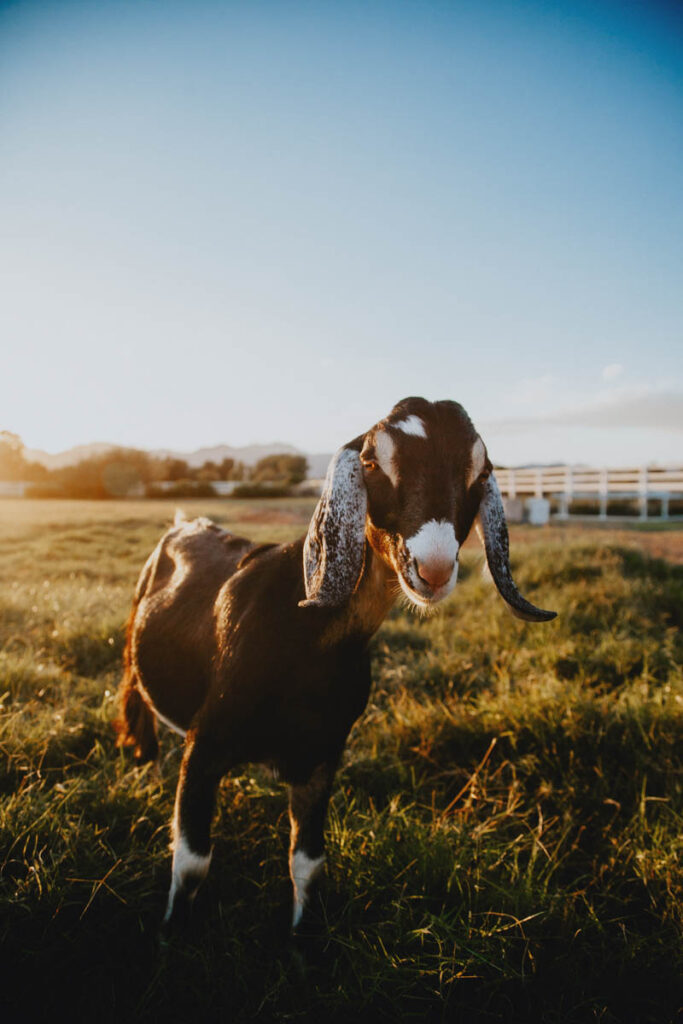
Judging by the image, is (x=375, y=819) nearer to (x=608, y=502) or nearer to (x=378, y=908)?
(x=378, y=908)

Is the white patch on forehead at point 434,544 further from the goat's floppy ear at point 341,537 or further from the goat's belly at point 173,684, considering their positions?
the goat's belly at point 173,684

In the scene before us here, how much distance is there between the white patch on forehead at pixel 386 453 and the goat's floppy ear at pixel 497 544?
1.58ft

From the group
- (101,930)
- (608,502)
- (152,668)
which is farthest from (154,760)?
(608,502)

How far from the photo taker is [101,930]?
256cm

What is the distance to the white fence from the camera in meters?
14.6

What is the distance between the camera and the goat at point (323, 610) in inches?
87.2

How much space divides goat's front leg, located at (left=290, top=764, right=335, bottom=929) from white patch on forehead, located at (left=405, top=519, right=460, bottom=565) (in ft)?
4.03

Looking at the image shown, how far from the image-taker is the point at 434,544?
204 cm

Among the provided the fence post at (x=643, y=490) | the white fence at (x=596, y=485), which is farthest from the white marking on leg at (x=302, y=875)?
the fence post at (x=643, y=490)

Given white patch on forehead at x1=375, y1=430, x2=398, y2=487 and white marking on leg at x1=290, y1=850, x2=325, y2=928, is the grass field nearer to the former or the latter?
white marking on leg at x1=290, y1=850, x2=325, y2=928

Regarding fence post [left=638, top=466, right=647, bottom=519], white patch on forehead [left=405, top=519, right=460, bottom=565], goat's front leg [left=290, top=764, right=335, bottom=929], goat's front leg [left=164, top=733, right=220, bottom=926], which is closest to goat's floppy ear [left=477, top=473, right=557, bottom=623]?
white patch on forehead [left=405, top=519, right=460, bottom=565]

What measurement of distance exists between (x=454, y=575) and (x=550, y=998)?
1.78 meters

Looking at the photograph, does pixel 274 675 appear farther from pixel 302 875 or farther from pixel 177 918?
pixel 177 918

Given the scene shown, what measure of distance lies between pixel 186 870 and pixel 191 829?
18 centimetres
